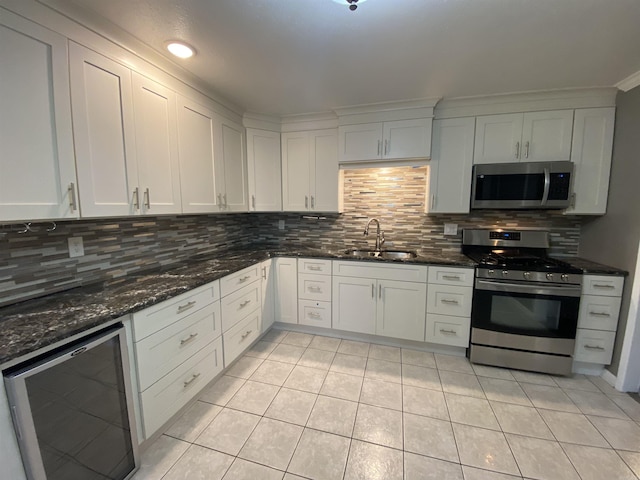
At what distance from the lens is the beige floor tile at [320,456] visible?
1.39 m

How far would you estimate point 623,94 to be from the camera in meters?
2.09

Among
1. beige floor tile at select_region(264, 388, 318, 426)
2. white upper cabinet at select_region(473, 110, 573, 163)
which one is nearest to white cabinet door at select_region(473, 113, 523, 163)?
white upper cabinet at select_region(473, 110, 573, 163)

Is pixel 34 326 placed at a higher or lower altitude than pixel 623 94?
lower

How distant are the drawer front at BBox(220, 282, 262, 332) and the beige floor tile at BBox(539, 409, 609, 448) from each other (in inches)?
90.9

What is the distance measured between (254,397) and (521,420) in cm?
182

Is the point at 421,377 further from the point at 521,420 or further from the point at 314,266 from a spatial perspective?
the point at 314,266

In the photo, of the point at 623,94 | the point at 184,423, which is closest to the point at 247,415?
the point at 184,423

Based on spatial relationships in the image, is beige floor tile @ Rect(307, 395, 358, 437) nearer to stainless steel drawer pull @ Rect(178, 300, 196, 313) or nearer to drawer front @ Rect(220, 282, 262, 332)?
drawer front @ Rect(220, 282, 262, 332)

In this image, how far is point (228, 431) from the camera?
164cm

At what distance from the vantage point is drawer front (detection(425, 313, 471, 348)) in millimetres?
2371

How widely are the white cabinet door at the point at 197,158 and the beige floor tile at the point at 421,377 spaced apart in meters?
2.19

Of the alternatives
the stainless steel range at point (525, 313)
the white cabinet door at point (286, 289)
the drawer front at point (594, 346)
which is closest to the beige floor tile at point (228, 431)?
the white cabinet door at point (286, 289)

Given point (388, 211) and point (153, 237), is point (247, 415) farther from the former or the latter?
point (388, 211)

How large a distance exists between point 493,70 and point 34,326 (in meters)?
3.00
